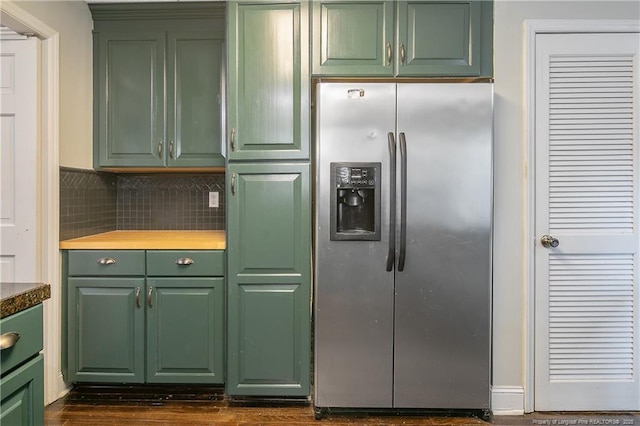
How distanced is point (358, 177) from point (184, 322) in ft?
4.35

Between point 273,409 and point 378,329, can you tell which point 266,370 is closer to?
point 273,409

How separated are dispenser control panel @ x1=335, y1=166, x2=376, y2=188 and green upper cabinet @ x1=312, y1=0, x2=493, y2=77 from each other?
56 cm

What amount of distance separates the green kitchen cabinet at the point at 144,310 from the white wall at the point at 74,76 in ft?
2.22

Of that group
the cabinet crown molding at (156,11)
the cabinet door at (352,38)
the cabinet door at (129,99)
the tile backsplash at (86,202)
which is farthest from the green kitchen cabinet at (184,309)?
the cabinet crown molding at (156,11)

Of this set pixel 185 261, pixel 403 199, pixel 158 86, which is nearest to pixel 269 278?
pixel 185 261

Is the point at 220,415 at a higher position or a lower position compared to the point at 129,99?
lower

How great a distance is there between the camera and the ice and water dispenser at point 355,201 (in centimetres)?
195

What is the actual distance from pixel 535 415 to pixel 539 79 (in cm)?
193

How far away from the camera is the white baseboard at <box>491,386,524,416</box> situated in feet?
6.88

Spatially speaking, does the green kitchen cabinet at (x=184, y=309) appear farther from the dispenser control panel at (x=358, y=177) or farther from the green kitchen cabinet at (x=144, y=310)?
the dispenser control panel at (x=358, y=177)

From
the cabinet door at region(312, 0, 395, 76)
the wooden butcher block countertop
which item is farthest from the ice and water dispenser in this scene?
the wooden butcher block countertop

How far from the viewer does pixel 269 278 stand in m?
2.07

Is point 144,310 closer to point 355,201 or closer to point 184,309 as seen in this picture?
point 184,309

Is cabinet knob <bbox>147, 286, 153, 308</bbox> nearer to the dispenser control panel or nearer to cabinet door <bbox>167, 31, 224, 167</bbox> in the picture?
cabinet door <bbox>167, 31, 224, 167</bbox>
